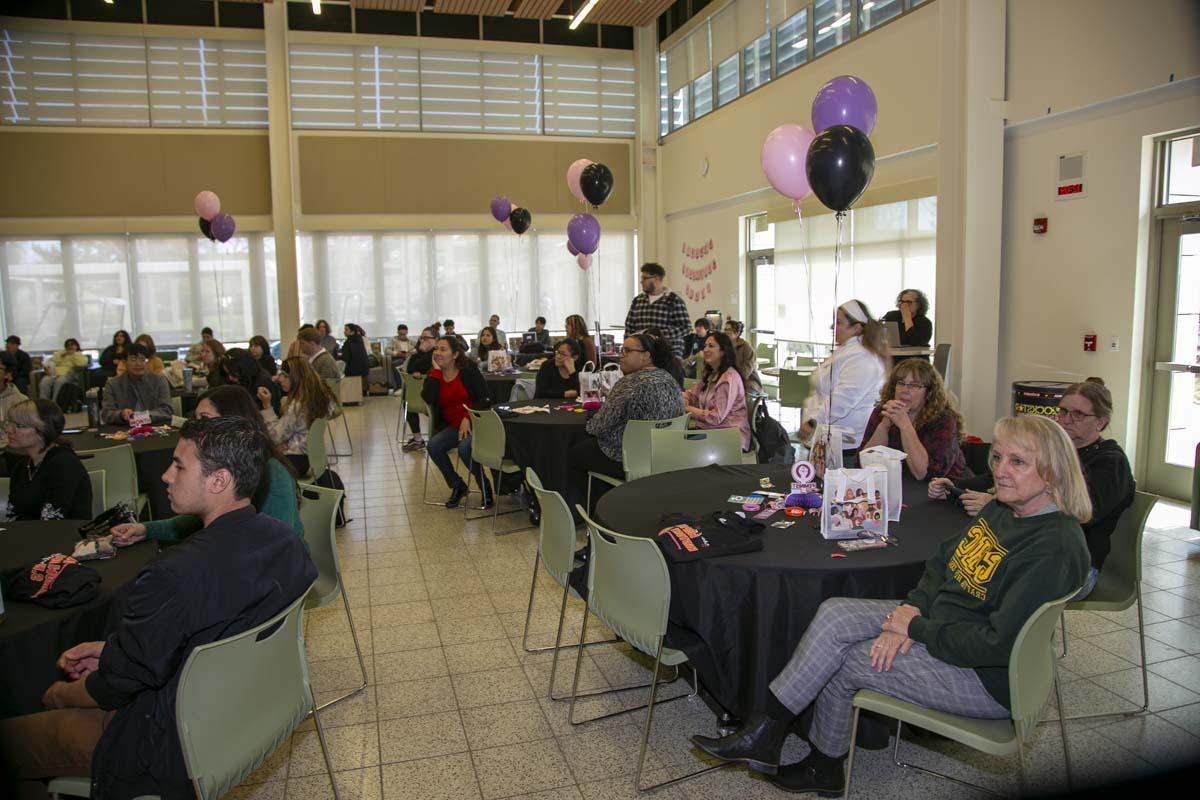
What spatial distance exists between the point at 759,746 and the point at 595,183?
293 inches

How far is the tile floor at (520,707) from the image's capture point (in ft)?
9.25

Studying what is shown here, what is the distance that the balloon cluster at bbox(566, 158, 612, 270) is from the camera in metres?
9.31

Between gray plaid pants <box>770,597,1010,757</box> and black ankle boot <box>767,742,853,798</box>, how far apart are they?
2.3 inches

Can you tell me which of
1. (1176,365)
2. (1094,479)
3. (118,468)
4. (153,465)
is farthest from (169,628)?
(1176,365)

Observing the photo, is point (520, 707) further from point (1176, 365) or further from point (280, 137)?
point (280, 137)

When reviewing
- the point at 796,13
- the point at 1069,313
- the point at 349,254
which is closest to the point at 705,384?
the point at 1069,313

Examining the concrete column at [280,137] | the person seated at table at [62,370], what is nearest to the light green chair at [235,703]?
the person seated at table at [62,370]

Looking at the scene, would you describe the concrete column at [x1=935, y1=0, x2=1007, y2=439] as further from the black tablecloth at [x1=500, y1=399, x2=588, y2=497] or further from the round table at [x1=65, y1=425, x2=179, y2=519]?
the round table at [x1=65, y1=425, x2=179, y2=519]

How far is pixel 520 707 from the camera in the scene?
3.36 m

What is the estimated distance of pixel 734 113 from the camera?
12352mm

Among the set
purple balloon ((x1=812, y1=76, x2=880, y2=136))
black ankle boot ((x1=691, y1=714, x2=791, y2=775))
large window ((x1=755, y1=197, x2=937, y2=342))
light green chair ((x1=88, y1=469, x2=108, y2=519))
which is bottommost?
black ankle boot ((x1=691, y1=714, x2=791, y2=775))

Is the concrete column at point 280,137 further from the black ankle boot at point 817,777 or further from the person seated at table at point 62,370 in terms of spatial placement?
the black ankle boot at point 817,777

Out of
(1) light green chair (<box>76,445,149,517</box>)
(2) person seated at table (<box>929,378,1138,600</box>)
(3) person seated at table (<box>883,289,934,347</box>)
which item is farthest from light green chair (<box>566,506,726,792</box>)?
(3) person seated at table (<box>883,289,934,347</box>)

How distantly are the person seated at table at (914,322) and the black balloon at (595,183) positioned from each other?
10.9 feet
